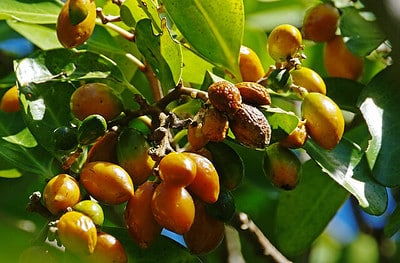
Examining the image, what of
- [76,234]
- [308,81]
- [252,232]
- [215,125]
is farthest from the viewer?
[252,232]

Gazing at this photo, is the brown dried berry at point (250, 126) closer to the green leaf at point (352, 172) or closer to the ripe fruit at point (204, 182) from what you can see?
the ripe fruit at point (204, 182)

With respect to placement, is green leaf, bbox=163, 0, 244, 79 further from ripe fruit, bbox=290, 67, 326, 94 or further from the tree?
ripe fruit, bbox=290, 67, 326, 94

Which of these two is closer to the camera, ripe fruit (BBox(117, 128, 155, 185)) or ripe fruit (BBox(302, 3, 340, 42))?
ripe fruit (BBox(117, 128, 155, 185))

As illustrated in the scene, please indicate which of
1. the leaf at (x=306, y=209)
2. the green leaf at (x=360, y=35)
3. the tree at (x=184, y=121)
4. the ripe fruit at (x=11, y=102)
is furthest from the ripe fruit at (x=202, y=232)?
the leaf at (x=306, y=209)

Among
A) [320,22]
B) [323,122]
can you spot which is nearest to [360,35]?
[320,22]

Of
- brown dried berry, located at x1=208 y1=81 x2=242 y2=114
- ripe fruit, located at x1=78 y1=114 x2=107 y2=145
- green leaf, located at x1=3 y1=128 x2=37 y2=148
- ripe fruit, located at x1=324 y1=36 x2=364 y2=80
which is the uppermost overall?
brown dried berry, located at x1=208 y1=81 x2=242 y2=114

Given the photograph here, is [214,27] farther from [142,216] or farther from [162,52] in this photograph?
[142,216]

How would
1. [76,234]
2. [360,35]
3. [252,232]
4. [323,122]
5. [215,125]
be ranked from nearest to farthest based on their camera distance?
[76,234] → [215,125] → [323,122] → [360,35] → [252,232]

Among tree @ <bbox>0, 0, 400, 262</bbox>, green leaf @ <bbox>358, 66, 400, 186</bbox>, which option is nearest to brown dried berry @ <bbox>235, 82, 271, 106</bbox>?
tree @ <bbox>0, 0, 400, 262</bbox>
